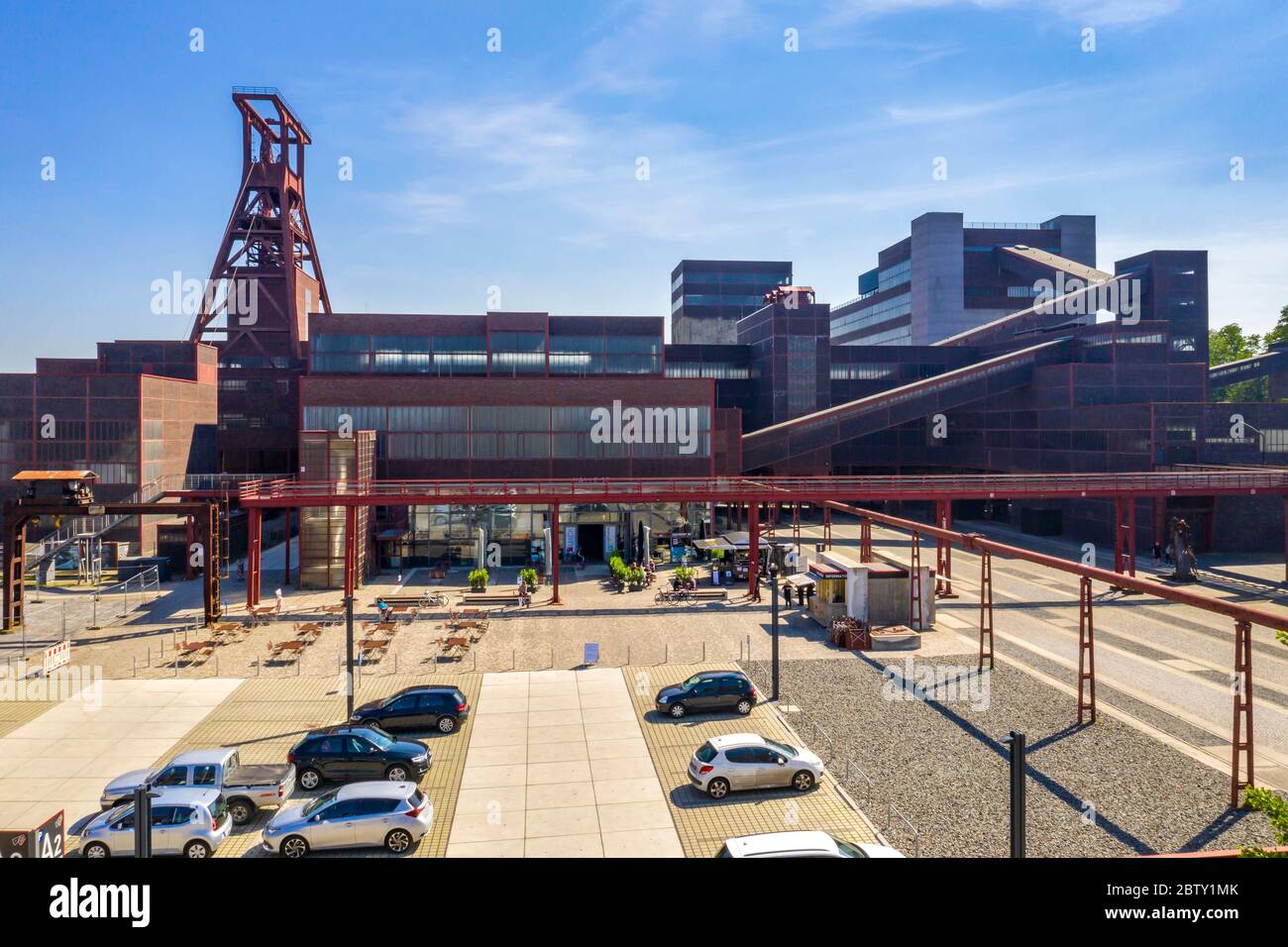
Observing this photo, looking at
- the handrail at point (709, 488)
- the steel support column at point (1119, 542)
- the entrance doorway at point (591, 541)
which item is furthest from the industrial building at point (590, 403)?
the steel support column at point (1119, 542)

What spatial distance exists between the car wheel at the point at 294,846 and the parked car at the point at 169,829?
1548 mm

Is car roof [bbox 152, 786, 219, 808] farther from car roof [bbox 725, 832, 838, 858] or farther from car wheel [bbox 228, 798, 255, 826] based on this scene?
car roof [bbox 725, 832, 838, 858]

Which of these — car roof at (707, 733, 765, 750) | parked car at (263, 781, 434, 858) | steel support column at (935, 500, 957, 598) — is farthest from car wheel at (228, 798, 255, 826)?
steel support column at (935, 500, 957, 598)

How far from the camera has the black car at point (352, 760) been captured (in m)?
18.5

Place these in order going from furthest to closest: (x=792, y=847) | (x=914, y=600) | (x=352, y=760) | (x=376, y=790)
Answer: (x=914, y=600) → (x=352, y=760) → (x=376, y=790) → (x=792, y=847)

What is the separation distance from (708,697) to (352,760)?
9.45 metres

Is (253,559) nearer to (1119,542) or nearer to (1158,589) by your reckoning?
(1158,589)

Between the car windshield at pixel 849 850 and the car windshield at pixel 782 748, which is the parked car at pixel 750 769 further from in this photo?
the car windshield at pixel 849 850

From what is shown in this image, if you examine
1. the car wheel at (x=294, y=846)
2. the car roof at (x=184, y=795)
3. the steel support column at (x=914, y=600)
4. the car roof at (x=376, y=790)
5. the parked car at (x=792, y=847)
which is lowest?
the car wheel at (x=294, y=846)

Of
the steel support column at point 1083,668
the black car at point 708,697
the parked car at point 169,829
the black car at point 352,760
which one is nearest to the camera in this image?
the parked car at point 169,829

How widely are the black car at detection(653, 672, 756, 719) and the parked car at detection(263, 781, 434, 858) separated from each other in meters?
8.49

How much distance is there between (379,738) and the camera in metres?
19.1

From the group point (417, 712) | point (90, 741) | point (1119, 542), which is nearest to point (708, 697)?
point (417, 712)

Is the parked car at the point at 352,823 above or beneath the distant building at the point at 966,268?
beneath
